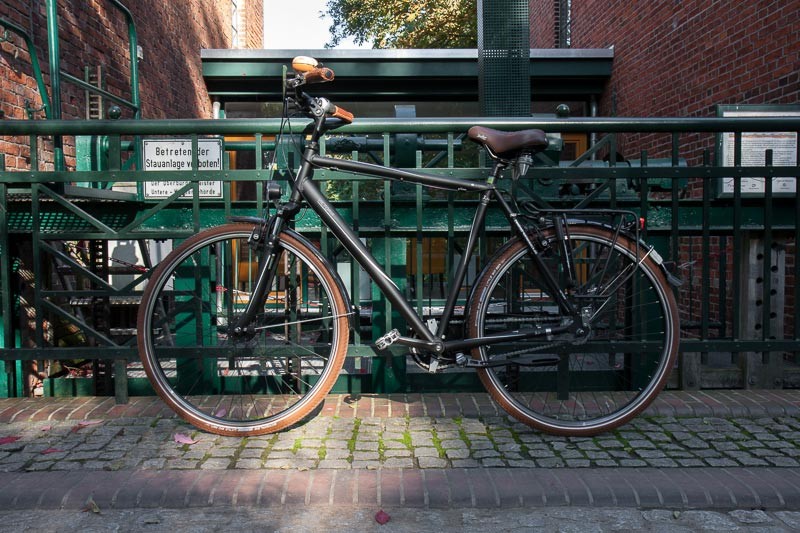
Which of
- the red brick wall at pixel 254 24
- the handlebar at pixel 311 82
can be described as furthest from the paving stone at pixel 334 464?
the red brick wall at pixel 254 24

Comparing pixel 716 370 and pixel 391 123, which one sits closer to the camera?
pixel 391 123

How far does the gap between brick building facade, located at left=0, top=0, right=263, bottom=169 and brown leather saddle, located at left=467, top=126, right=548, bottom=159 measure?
3736 millimetres

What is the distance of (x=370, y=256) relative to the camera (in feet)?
10.3

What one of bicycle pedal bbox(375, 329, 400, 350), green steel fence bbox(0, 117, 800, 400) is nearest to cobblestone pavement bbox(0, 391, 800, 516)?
green steel fence bbox(0, 117, 800, 400)

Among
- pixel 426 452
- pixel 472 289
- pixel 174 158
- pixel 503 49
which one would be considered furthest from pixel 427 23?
pixel 426 452

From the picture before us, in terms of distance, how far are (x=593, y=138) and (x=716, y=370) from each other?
5958mm

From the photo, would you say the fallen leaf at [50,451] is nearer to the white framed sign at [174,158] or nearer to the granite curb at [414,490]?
the granite curb at [414,490]

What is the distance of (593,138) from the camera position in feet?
31.3

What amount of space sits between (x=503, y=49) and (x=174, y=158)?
3.57m

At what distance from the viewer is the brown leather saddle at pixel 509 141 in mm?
2975

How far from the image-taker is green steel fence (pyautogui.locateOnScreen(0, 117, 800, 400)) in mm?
3482

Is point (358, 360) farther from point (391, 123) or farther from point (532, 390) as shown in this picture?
point (391, 123)

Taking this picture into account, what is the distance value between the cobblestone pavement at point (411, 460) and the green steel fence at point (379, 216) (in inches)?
12.6

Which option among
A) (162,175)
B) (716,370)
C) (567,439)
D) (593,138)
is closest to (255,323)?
(162,175)
